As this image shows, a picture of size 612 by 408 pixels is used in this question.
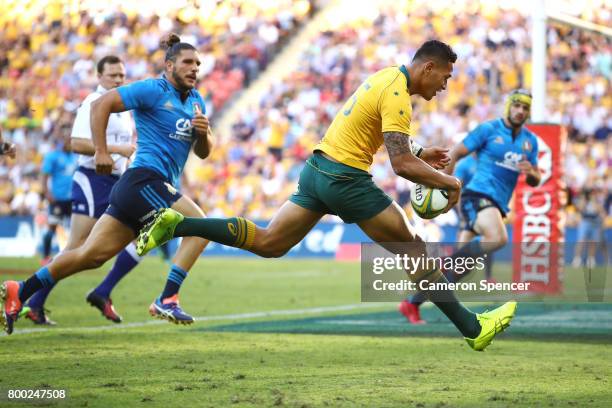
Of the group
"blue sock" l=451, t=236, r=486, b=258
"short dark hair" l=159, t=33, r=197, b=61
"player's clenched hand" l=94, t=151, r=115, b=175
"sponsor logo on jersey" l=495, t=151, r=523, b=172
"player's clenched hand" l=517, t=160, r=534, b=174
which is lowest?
"blue sock" l=451, t=236, r=486, b=258

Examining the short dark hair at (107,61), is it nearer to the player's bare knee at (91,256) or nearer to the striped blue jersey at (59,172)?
the player's bare knee at (91,256)

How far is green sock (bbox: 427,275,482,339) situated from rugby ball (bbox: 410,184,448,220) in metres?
0.51

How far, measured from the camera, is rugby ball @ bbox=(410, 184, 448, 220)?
24.3 feet

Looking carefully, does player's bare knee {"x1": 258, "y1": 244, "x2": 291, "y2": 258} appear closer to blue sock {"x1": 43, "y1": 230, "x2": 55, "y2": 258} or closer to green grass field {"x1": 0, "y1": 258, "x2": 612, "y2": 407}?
green grass field {"x1": 0, "y1": 258, "x2": 612, "y2": 407}

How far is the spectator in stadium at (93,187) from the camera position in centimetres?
1025

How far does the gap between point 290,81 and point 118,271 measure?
21.5 metres

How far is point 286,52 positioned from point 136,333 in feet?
81.7

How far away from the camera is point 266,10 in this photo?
34562mm

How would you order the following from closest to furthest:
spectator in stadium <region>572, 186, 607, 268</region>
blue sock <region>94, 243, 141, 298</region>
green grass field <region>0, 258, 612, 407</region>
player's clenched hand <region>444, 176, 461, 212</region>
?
1. green grass field <region>0, 258, 612, 407</region>
2. player's clenched hand <region>444, 176, 461, 212</region>
3. blue sock <region>94, 243, 141, 298</region>
4. spectator in stadium <region>572, 186, 607, 268</region>

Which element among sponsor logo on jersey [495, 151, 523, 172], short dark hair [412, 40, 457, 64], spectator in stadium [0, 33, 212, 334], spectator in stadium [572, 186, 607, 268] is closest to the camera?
short dark hair [412, 40, 457, 64]

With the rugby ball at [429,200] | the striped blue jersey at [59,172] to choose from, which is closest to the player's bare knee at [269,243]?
the rugby ball at [429,200]

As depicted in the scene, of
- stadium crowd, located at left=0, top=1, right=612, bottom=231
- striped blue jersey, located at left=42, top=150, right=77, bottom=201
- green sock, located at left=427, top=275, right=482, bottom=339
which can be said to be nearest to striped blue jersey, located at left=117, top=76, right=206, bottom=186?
green sock, located at left=427, top=275, right=482, bottom=339

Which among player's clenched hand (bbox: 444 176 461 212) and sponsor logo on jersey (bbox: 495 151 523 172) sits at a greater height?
sponsor logo on jersey (bbox: 495 151 523 172)

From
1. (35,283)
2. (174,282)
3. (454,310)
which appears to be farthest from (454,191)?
(35,283)
